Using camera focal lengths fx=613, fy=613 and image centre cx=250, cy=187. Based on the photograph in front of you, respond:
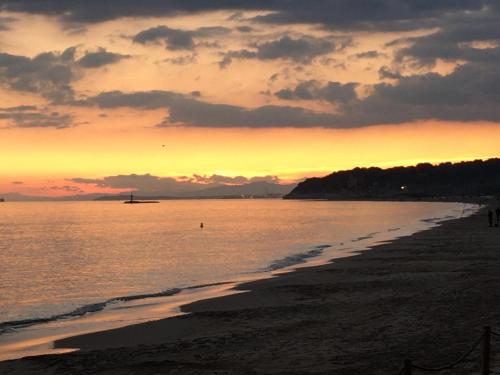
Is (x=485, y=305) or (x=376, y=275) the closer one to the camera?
(x=485, y=305)

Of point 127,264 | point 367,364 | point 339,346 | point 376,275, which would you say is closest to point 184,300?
point 376,275

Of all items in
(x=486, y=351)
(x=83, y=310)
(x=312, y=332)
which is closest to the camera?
(x=486, y=351)

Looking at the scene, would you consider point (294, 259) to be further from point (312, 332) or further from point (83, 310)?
point (312, 332)

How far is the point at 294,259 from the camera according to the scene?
46.3 m

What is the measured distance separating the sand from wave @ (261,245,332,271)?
12.4 meters

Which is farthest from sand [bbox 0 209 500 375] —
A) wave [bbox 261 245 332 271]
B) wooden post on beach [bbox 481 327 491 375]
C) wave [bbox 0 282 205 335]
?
wave [bbox 261 245 332 271]

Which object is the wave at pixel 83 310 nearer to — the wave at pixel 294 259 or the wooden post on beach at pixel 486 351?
the wave at pixel 294 259

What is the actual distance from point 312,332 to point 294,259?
28.9m

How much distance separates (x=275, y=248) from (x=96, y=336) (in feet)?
131

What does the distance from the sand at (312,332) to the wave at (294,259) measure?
40.7 ft

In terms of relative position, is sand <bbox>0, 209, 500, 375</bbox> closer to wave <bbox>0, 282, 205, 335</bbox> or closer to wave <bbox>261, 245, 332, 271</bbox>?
wave <bbox>0, 282, 205, 335</bbox>

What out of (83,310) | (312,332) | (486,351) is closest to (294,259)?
(83,310)

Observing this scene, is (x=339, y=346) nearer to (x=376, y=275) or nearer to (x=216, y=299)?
(x=216, y=299)

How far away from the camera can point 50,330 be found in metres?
20.7
